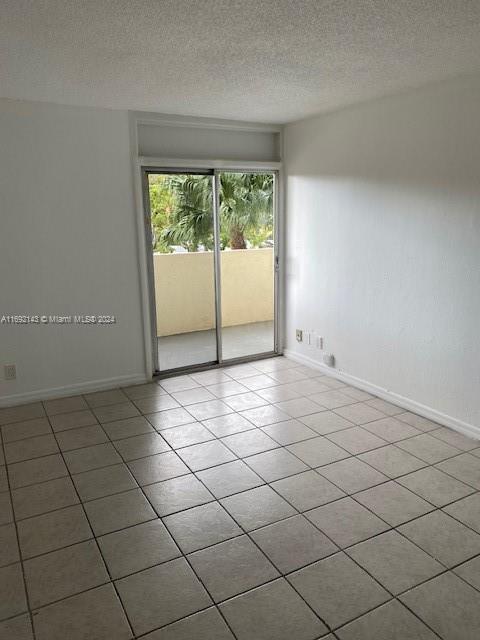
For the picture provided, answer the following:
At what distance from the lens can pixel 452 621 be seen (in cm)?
184

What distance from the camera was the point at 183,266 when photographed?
14.9ft

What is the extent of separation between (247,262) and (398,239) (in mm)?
2108

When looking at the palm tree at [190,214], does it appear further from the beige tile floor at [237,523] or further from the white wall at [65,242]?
the beige tile floor at [237,523]

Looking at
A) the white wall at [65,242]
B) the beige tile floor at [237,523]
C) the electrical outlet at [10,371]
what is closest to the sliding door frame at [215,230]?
the white wall at [65,242]

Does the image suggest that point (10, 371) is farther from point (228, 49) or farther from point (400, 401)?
point (400, 401)

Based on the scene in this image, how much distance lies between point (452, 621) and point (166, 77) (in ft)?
9.99

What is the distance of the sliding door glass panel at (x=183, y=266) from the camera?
4.39m

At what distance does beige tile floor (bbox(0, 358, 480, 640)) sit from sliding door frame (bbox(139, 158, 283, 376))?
3.05ft

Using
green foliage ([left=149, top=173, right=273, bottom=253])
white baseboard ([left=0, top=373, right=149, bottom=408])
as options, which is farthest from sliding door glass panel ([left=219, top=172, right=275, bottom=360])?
white baseboard ([left=0, top=373, right=149, bottom=408])

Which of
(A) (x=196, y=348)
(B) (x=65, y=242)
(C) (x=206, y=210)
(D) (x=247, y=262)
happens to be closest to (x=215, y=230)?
(C) (x=206, y=210)

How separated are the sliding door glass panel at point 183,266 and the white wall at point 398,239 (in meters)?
0.89

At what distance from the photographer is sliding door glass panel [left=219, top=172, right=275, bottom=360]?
15.8 feet

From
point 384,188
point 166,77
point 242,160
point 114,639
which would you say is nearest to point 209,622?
point 114,639

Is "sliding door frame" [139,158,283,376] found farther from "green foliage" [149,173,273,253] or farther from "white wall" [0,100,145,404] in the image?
"white wall" [0,100,145,404]
